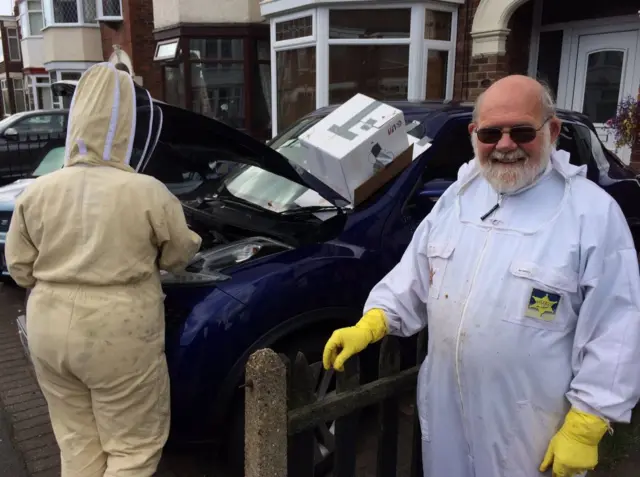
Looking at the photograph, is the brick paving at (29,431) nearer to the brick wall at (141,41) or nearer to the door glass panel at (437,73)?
the door glass panel at (437,73)

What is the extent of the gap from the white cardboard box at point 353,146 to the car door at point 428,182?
0.23 meters

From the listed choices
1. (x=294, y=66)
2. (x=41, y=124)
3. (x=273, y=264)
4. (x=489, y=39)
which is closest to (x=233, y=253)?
(x=273, y=264)

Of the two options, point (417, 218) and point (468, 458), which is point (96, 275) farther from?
point (417, 218)

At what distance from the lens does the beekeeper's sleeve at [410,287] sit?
6.15 feet

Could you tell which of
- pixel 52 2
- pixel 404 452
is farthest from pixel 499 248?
pixel 52 2

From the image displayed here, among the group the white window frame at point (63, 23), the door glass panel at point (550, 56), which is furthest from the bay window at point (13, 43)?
the door glass panel at point (550, 56)

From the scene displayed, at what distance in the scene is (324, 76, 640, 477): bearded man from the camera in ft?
4.90

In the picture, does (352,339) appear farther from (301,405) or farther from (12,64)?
(12,64)

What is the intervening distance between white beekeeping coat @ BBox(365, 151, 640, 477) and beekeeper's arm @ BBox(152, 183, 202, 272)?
3.19ft

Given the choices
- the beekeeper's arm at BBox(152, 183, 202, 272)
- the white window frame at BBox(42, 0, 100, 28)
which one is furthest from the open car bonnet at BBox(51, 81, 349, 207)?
the white window frame at BBox(42, 0, 100, 28)

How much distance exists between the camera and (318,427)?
2.57 meters

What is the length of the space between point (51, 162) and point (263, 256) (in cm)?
438

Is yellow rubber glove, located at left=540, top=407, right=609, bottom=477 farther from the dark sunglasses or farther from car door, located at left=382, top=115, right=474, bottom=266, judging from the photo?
car door, located at left=382, top=115, right=474, bottom=266

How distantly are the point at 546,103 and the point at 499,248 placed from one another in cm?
45
